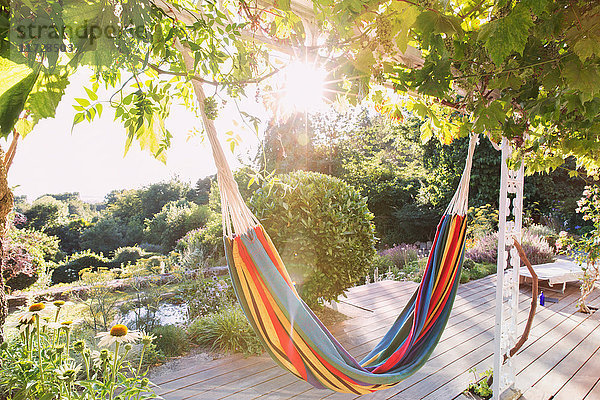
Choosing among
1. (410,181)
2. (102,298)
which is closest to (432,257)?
(102,298)

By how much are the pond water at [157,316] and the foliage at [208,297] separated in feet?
0.41

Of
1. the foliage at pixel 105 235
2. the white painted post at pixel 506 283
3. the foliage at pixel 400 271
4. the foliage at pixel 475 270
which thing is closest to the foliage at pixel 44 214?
the foliage at pixel 105 235

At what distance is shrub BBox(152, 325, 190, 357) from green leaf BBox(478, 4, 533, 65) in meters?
2.74

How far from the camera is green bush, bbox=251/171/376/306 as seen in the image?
2898mm

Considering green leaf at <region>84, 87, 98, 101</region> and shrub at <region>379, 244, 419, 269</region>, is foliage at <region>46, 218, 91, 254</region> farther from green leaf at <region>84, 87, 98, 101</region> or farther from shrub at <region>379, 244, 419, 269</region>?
green leaf at <region>84, 87, 98, 101</region>

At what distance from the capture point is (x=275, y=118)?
1.34 metres

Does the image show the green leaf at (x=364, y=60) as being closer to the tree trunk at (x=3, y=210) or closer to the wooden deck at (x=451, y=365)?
the wooden deck at (x=451, y=365)

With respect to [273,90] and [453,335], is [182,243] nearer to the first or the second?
[453,335]

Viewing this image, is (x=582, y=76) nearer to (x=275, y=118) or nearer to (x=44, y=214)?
(x=275, y=118)

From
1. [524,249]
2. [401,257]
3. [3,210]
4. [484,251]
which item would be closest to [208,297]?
[3,210]

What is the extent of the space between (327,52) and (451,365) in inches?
87.7

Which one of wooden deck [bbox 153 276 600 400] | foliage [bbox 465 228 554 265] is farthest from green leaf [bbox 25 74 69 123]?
foliage [bbox 465 228 554 265]

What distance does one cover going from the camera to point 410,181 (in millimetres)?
8859

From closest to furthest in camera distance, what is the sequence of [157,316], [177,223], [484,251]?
[157,316] < [484,251] < [177,223]
